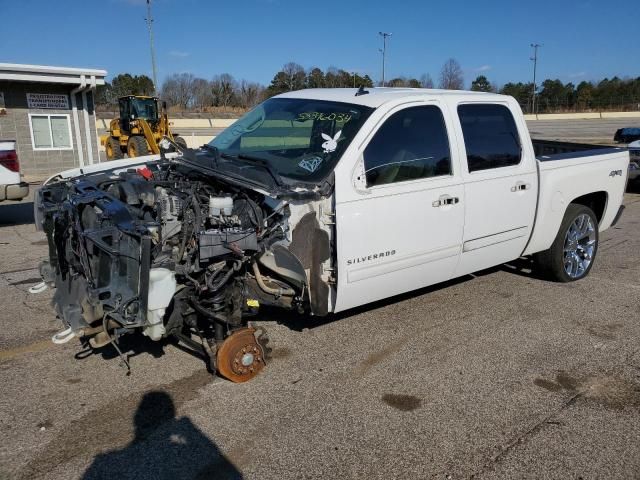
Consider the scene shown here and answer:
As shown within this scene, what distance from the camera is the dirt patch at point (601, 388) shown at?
3764 mm

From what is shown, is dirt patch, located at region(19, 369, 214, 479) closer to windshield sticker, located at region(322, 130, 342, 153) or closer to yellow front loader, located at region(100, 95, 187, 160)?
windshield sticker, located at region(322, 130, 342, 153)

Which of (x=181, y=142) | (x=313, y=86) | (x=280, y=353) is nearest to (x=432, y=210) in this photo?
(x=280, y=353)

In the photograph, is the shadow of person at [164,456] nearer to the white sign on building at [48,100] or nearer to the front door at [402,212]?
the front door at [402,212]

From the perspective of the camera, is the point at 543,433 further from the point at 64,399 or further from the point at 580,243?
the point at 580,243

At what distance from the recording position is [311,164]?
4.18 metres

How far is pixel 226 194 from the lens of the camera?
419 cm

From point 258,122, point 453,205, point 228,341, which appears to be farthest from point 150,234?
point 453,205

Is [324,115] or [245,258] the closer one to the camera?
[245,258]

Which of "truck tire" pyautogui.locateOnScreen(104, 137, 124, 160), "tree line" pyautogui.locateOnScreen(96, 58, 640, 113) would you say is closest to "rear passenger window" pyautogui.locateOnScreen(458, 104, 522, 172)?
"truck tire" pyautogui.locateOnScreen(104, 137, 124, 160)

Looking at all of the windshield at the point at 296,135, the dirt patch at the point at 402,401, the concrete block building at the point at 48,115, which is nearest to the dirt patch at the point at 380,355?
the dirt patch at the point at 402,401

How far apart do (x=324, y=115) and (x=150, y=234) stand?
1.91m

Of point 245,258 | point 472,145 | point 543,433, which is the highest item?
point 472,145

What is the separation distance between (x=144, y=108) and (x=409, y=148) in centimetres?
1816

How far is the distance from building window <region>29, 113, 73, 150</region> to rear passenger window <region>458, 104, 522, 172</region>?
17.1 meters
